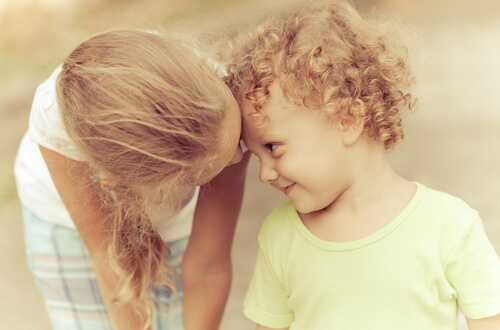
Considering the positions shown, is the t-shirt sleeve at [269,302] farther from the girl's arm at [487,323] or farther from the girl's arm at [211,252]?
the girl's arm at [487,323]

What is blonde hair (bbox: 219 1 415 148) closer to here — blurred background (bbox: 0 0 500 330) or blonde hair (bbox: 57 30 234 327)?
blonde hair (bbox: 57 30 234 327)

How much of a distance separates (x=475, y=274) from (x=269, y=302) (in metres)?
Answer: 0.43

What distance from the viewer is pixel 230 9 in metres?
3.83

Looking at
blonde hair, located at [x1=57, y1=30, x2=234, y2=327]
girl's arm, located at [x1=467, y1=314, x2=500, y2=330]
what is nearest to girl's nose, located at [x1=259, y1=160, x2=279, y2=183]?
blonde hair, located at [x1=57, y1=30, x2=234, y2=327]

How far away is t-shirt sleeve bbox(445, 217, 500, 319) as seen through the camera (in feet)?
3.56

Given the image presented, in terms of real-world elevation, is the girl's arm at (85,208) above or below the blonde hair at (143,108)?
below

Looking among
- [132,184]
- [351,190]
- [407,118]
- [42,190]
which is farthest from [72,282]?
[407,118]

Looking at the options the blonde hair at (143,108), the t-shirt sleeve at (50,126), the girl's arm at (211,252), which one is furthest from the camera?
the girl's arm at (211,252)

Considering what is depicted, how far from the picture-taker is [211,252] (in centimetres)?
149

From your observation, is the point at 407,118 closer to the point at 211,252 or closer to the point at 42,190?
the point at 211,252

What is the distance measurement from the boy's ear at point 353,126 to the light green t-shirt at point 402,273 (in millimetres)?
176

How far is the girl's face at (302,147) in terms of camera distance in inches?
43.9

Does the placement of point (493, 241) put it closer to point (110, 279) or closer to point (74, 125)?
point (110, 279)

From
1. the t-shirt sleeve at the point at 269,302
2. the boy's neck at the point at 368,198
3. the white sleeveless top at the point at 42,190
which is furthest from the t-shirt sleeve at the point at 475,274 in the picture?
the white sleeveless top at the point at 42,190
